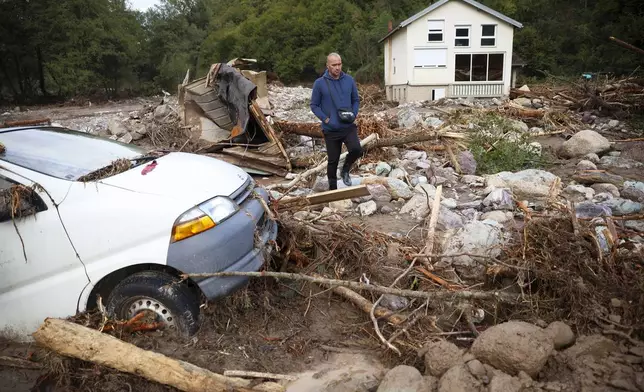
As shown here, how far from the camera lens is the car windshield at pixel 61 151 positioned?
360cm

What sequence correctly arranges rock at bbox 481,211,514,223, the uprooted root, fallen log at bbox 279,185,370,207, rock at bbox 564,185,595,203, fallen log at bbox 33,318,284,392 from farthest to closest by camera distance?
rock at bbox 564,185,595,203
rock at bbox 481,211,514,223
fallen log at bbox 279,185,370,207
the uprooted root
fallen log at bbox 33,318,284,392

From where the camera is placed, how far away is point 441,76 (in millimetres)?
27234

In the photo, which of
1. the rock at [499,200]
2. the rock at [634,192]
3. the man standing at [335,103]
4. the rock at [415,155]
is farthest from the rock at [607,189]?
the man standing at [335,103]

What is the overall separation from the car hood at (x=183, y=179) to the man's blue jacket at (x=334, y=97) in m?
2.36

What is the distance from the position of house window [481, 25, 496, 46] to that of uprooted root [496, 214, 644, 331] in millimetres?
25708

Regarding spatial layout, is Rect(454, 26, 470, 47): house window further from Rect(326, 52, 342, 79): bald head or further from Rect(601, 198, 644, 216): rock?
Rect(326, 52, 342, 79): bald head

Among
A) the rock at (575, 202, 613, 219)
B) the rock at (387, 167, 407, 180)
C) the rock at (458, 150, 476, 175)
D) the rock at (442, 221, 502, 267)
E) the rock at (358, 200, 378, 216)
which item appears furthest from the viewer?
the rock at (458, 150, 476, 175)

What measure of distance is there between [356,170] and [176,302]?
19.3 feet

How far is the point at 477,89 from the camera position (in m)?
27.1

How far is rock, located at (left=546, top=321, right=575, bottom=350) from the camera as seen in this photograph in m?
2.94

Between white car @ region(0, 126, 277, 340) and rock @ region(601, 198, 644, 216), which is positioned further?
rock @ region(601, 198, 644, 216)

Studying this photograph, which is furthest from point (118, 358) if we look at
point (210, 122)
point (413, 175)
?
point (210, 122)

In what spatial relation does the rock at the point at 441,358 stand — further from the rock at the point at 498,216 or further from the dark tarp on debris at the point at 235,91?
the dark tarp on debris at the point at 235,91

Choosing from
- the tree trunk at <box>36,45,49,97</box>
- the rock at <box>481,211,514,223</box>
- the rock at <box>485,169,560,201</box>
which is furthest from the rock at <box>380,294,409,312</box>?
the tree trunk at <box>36,45,49,97</box>
